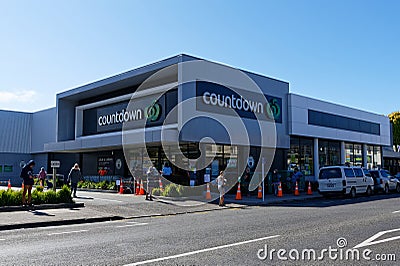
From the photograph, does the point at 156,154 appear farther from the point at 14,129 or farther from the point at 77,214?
the point at 14,129

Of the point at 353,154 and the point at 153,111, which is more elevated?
the point at 153,111

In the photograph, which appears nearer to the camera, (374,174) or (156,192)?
(156,192)

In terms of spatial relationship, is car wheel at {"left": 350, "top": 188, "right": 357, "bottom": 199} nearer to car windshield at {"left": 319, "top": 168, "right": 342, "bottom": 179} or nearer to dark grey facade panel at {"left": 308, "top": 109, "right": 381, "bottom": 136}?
car windshield at {"left": 319, "top": 168, "right": 342, "bottom": 179}

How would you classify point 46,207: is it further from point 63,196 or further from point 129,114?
point 129,114

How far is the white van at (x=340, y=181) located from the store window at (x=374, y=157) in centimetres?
1955

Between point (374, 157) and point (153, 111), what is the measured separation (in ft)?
87.0

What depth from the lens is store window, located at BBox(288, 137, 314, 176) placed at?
33.2 metres

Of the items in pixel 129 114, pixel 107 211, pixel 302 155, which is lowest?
pixel 107 211

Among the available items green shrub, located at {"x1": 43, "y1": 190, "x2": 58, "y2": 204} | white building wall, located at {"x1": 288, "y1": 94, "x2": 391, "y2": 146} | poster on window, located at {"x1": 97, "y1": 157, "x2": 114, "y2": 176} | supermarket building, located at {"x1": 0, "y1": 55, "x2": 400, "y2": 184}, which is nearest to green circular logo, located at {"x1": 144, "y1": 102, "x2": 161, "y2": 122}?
supermarket building, located at {"x1": 0, "y1": 55, "x2": 400, "y2": 184}

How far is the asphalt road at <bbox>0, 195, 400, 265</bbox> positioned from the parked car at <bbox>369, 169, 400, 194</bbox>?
1528cm

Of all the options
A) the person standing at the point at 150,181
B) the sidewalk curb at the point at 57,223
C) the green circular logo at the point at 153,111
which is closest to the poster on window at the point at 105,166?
the green circular logo at the point at 153,111

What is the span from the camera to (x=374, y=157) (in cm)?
4388

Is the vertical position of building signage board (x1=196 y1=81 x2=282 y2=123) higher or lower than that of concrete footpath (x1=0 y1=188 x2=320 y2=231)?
higher

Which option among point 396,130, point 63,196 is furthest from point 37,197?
point 396,130
